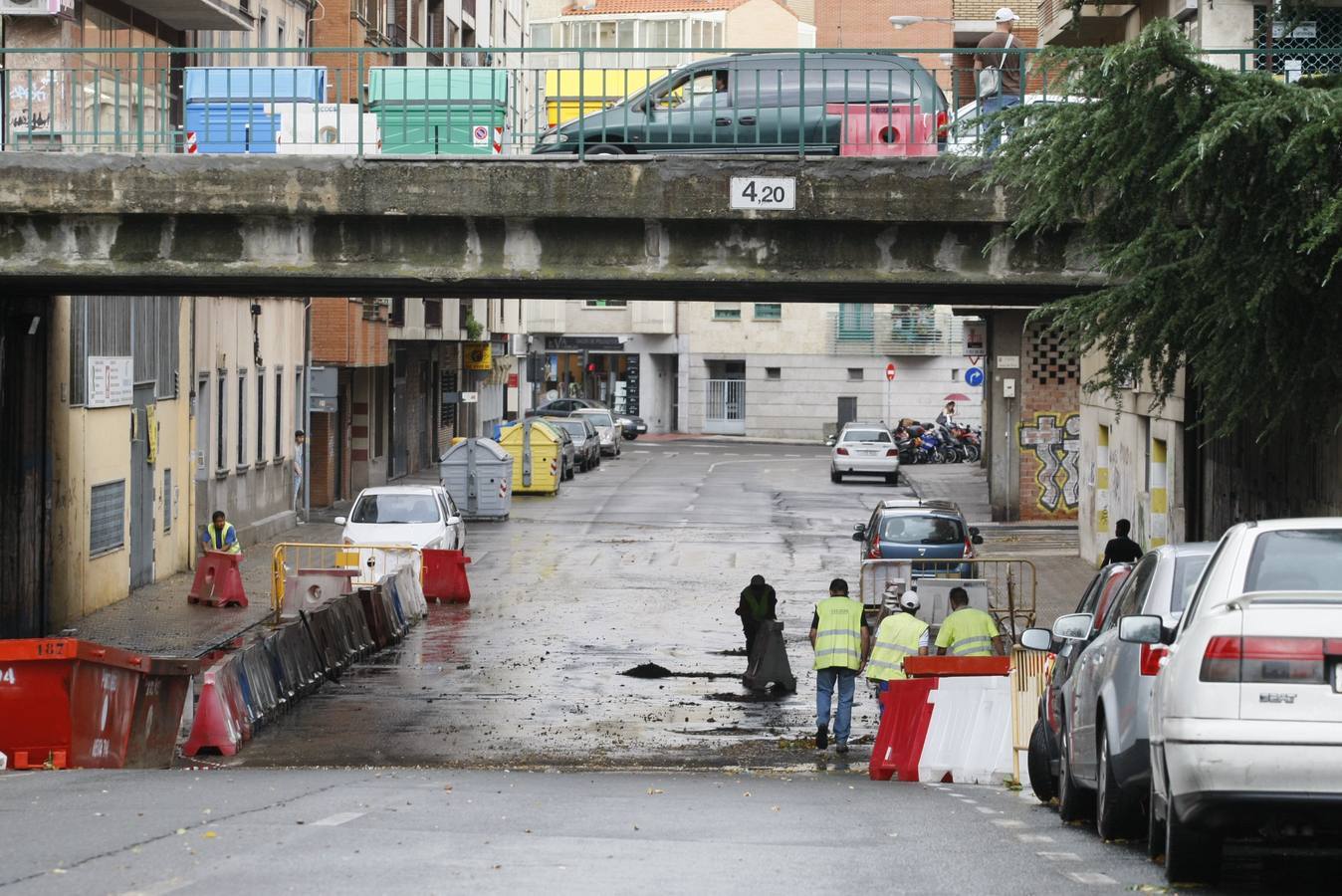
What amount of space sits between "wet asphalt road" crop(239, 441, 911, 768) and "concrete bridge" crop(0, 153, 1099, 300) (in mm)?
4070

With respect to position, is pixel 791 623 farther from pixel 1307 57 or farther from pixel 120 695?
pixel 120 695

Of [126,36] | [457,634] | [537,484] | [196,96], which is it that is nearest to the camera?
[196,96]

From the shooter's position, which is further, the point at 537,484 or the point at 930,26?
the point at 930,26

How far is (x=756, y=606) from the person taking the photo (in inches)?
853

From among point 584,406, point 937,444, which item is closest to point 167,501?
point 937,444

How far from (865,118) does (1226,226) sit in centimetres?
552

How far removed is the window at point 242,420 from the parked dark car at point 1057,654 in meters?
25.9

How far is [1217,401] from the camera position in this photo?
1538 centimetres

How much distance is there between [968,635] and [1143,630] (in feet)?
27.8

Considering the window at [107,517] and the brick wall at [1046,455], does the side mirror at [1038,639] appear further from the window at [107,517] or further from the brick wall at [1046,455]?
the brick wall at [1046,455]

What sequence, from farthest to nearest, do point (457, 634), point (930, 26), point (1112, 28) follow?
point (930, 26) → point (1112, 28) → point (457, 634)

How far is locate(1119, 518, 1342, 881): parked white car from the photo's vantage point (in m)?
7.36

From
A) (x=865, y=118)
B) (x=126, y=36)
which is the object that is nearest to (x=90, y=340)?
(x=126, y=36)

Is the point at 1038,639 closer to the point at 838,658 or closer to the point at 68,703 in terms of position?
the point at 838,658
